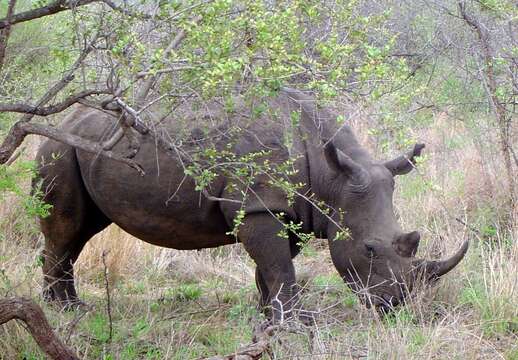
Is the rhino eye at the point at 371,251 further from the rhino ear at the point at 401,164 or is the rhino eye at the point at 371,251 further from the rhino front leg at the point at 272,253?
the rhino ear at the point at 401,164

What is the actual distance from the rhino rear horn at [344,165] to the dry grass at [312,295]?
0.45 metres

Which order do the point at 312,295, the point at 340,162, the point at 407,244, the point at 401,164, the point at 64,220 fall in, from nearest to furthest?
the point at 407,244 → the point at 340,162 → the point at 312,295 → the point at 401,164 → the point at 64,220

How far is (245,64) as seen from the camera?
14.8 feet

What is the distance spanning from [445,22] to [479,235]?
3.70 m

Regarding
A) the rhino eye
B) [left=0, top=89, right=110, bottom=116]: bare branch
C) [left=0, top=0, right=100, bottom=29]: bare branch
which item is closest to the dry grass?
the rhino eye

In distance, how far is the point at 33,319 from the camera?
4652 millimetres

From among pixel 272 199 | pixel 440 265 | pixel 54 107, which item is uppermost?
pixel 54 107

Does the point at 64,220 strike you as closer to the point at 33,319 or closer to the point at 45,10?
the point at 33,319

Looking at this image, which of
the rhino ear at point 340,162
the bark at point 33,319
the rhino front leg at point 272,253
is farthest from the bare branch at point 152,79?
the rhino ear at point 340,162

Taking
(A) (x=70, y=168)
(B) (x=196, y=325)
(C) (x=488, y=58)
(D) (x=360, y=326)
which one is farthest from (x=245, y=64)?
(C) (x=488, y=58)

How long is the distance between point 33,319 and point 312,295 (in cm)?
251

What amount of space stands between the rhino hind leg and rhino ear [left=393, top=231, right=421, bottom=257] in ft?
7.61

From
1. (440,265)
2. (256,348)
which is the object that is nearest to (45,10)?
(256,348)

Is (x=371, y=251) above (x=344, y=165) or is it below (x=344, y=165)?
below
